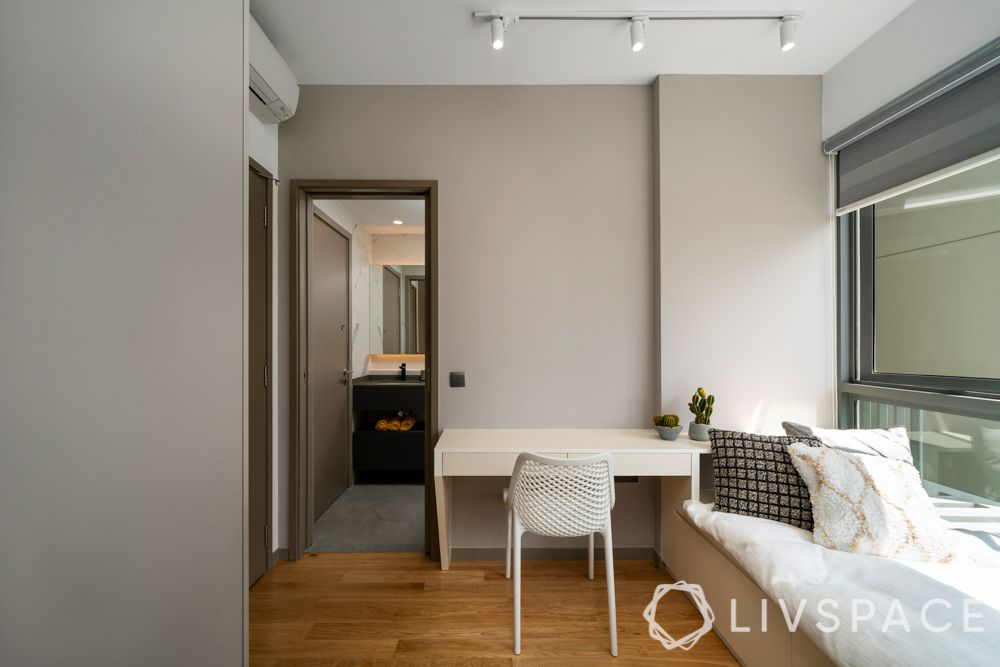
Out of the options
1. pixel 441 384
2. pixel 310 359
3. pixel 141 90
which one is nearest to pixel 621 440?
pixel 441 384

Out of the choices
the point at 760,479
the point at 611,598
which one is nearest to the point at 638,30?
the point at 760,479

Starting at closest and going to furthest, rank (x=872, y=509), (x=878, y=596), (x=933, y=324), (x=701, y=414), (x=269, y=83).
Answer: (x=878, y=596) < (x=872, y=509) < (x=933, y=324) < (x=269, y=83) < (x=701, y=414)

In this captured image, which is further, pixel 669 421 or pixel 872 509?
pixel 669 421

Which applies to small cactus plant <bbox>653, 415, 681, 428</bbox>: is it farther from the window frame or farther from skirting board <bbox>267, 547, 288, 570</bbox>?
skirting board <bbox>267, 547, 288, 570</bbox>

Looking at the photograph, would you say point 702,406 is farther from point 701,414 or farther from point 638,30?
point 638,30

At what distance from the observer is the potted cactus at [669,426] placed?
228 cm

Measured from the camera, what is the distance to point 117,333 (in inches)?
21.6

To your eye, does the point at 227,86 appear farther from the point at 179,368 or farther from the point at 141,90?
the point at 179,368

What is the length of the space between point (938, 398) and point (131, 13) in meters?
2.84

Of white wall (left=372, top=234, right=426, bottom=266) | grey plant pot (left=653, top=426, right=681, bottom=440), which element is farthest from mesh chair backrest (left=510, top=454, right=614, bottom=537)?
white wall (left=372, top=234, right=426, bottom=266)

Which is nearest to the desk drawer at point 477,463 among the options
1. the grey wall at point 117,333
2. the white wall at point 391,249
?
the grey wall at point 117,333

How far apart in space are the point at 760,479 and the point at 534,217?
1.74 meters

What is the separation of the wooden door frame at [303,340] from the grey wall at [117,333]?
1735 millimetres

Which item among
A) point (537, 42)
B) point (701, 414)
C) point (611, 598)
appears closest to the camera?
point (611, 598)
